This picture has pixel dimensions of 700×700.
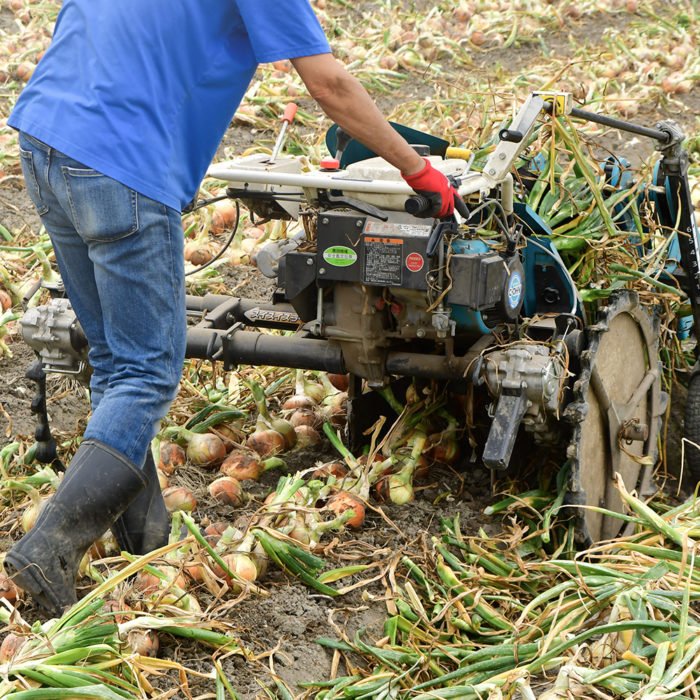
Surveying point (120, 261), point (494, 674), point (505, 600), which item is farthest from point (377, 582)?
point (120, 261)

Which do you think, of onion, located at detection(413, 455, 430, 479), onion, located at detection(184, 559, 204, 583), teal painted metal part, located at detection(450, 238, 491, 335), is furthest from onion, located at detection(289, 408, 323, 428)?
onion, located at detection(184, 559, 204, 583)

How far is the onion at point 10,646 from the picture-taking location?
253cm

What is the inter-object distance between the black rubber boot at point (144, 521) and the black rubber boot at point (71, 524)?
12.4 inches

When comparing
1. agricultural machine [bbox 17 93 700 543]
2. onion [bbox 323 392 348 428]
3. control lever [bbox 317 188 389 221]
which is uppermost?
control lever [bbox 317 188 389 221]

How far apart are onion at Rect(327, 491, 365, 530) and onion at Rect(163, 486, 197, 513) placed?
1.60 feet

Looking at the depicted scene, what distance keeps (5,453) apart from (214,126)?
165 cm

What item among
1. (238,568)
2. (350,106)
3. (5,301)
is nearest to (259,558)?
(238,568)

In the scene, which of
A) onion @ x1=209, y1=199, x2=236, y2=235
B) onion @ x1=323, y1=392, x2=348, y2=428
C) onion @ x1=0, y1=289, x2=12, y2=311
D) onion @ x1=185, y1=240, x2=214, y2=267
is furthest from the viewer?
onion @ x1=209, y1=199, x2=236, y2=235

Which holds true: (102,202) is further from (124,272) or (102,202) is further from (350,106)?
(350,106)

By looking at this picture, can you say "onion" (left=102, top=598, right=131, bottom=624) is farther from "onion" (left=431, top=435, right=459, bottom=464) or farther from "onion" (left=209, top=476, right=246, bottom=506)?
"onion" (left=431, top=435, right=459, bottom=464)

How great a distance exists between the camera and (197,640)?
8.95 feet

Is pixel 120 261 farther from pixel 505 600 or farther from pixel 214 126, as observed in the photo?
pixel 505 600

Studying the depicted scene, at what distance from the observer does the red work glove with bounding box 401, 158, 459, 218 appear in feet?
9.31

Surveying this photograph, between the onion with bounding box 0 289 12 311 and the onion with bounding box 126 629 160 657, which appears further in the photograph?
the onion with bounding box 0 289 12 311
